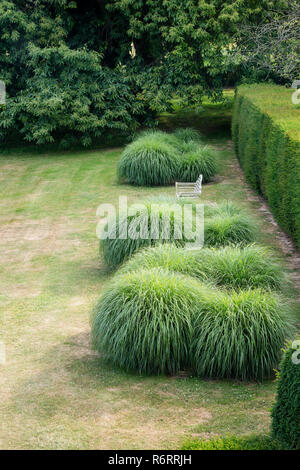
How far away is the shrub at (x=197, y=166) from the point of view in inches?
553

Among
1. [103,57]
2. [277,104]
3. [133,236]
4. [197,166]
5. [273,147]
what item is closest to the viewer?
[133,236]

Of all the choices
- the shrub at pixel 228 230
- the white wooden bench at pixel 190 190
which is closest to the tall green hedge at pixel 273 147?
the shrub at pixel 228 230

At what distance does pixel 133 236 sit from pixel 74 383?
3.02m

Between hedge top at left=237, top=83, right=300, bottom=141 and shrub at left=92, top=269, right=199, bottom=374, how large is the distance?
3.98 meters

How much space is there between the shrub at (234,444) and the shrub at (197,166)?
980cm

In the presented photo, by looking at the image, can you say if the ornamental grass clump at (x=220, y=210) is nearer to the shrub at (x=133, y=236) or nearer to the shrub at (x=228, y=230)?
the shrub at (x=228, y=230)

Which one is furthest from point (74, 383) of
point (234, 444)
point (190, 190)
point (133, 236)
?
point (190, 190)

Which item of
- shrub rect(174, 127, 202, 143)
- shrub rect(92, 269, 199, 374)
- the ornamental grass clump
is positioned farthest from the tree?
shrub rect(92, 269, 199, 374)

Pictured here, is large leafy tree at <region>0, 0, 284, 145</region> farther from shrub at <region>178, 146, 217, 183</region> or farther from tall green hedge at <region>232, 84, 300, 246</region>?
shrub at <region>178, 146, 217, 183</region>

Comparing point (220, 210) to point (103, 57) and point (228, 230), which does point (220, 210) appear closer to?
point (228, 230)

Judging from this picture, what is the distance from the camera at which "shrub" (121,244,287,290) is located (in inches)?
261

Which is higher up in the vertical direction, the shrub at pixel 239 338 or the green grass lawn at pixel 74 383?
the shrub at pixel 239 338

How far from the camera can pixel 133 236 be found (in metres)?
8.32
